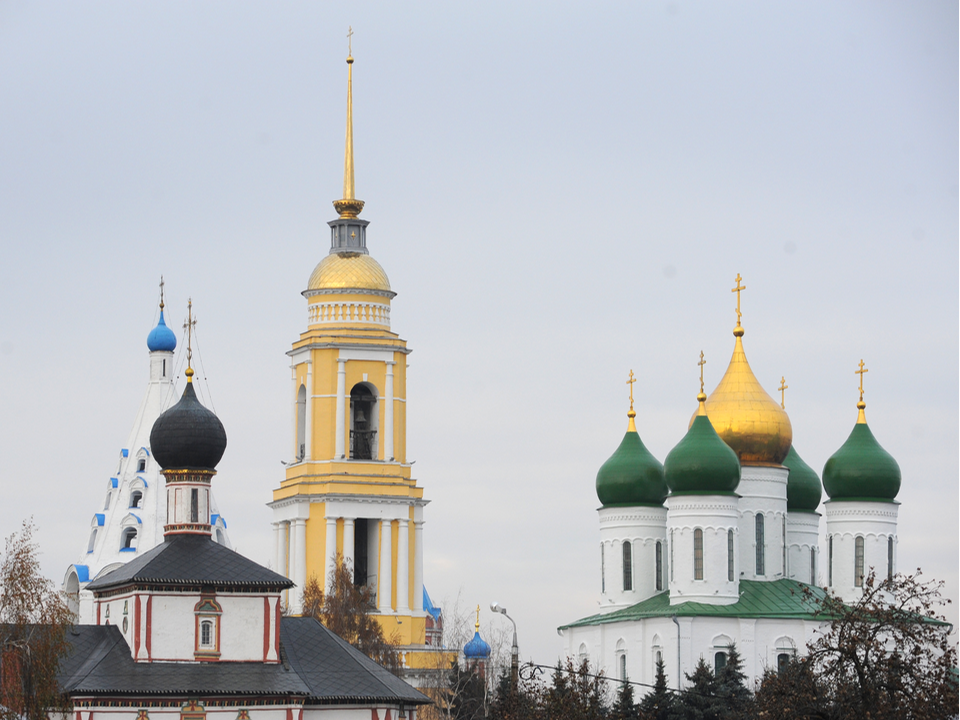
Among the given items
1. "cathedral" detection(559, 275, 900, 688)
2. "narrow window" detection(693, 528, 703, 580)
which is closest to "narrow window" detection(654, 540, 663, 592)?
"cathedral" detection(559, 275, 900, 688)

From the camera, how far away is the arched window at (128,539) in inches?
1930

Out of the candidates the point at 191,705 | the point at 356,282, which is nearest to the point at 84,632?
the point at 191,705

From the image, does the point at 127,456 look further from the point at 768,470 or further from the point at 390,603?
the point at 768,470

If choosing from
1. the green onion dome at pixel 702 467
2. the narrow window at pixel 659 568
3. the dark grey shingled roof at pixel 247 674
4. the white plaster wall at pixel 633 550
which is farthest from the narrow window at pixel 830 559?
the dark grey shingled roof at pixel 247 674

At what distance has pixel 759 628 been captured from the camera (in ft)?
157

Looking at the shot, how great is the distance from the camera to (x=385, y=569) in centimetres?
4894

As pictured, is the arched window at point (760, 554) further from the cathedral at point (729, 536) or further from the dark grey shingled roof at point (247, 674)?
the dark grey shingled roof at point (247, 674)

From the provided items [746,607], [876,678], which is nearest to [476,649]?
[746,607]

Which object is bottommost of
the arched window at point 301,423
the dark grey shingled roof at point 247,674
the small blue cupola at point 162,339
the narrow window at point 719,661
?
the narrow window at point 719,661

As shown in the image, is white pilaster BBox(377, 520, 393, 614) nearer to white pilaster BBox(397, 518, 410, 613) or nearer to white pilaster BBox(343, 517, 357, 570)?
white pilaster BBox(397, 518, 410, 613)

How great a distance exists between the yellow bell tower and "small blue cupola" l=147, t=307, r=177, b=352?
2.97 m

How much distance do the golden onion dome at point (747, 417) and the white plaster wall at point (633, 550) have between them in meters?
2.32

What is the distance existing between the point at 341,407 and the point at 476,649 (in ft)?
19.1

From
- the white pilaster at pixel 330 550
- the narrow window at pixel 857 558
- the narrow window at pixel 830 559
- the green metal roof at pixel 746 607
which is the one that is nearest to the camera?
the green metal roof at pixel 746 607
